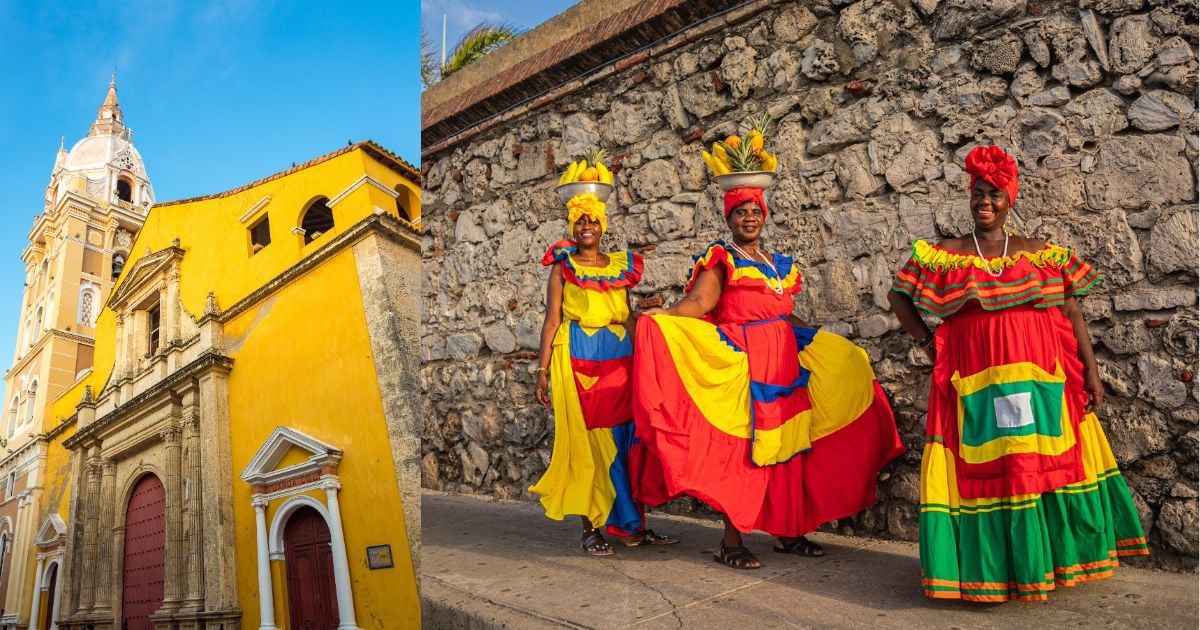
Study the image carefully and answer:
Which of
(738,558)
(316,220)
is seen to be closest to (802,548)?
(738,558)

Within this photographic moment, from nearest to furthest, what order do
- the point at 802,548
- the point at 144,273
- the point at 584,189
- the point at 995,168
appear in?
the point at 144,273 → the point at 995,168 → the point at 802,548 → the point at 584,189

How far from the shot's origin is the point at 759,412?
121 inches

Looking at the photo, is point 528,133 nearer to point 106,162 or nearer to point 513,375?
point 513,375

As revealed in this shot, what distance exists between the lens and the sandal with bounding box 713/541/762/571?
292cm

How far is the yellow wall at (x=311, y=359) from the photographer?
184 centimetres

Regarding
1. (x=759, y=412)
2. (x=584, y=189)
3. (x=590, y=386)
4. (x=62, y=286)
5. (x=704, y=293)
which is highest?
(x=584, y=189)

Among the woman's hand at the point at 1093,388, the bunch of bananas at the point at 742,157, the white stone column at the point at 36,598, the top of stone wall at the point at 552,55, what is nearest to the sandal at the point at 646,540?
the bunch of bananas at the point at 742,157

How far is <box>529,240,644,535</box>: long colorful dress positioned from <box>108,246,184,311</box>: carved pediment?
158cm

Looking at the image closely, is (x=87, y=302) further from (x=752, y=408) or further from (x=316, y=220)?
(x=752, y=408)

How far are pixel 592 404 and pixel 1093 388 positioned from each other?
5.79 ft

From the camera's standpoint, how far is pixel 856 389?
3.14 metres

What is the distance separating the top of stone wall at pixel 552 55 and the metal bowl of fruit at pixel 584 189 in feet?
3.97

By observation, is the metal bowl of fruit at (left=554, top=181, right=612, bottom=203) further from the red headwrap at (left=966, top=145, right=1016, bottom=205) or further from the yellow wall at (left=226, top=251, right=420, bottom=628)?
the yellow wall at (left=226, top=251, right=420, bottom=628)

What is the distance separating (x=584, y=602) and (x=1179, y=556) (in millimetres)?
1942
